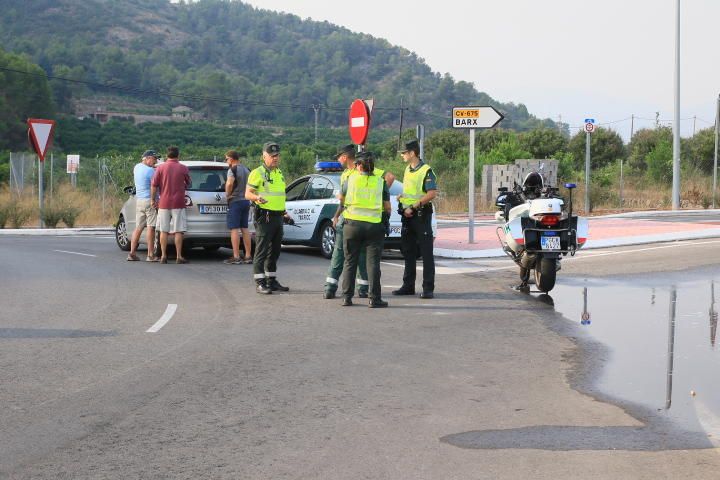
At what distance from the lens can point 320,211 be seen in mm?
18641

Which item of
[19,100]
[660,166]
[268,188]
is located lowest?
[268,188]

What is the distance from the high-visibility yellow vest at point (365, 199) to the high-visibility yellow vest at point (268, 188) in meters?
1.50

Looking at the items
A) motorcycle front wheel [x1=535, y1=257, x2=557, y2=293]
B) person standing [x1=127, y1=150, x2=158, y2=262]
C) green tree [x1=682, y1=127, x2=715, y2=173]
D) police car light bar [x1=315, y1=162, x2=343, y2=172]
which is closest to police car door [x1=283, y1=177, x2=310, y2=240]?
police car light bar [x1=315, y1=162, x2=343, y2=172]

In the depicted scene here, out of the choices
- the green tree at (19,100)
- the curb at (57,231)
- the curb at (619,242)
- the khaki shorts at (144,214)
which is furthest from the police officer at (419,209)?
the green tree at (19,100)

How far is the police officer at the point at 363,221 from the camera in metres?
Answer: 12.5

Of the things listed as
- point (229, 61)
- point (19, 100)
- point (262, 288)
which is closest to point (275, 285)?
point (262, 288)

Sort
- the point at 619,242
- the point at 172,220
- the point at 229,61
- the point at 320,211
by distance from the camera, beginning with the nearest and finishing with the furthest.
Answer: the point at 172,220, the point at 320,211, the point at 619,242, the point at 229,61

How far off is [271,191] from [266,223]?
0.44m

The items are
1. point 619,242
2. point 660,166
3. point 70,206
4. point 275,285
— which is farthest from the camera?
point 660,166

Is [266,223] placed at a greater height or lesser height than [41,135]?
lesser

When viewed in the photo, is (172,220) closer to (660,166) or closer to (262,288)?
(262,288)

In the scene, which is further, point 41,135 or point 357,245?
point 41,135

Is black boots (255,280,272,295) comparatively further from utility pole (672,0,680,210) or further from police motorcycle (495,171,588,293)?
utility pole (672,0,680,210)

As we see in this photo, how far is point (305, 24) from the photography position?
651ft
